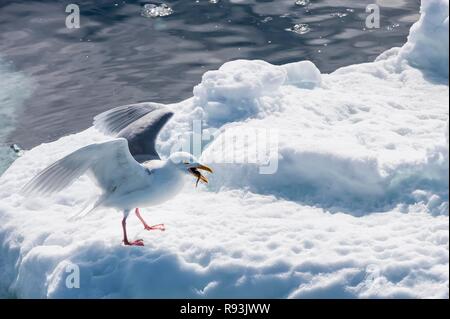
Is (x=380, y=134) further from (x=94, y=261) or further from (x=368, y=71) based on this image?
(x=94, y=261)

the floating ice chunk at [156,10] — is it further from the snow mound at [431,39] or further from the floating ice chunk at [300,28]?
the snow mound at [431,39]

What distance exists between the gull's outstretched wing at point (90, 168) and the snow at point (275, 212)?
0.66 m

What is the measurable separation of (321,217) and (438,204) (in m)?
1.16

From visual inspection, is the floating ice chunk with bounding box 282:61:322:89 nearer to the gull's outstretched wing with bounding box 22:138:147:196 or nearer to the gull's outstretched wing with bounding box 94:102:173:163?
the gull's outstretched wing with bounding box 94:102:173:163

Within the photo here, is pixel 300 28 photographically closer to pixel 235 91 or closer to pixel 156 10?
pixel 156 10

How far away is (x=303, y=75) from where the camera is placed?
11.9 metres

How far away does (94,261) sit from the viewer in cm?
802

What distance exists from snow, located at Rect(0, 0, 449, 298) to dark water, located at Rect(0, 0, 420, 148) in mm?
3313

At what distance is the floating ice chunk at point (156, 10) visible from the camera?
1730 centimetres

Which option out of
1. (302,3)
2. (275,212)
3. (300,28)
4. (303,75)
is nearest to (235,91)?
(303,75)

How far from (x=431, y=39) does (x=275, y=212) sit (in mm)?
4831

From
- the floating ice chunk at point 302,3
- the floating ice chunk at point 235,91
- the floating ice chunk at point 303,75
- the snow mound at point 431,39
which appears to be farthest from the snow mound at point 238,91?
the floating ice chunk at point 302,3

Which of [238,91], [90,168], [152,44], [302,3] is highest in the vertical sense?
[90,168]

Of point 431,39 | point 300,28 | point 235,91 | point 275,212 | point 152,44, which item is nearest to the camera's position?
point 275,212
